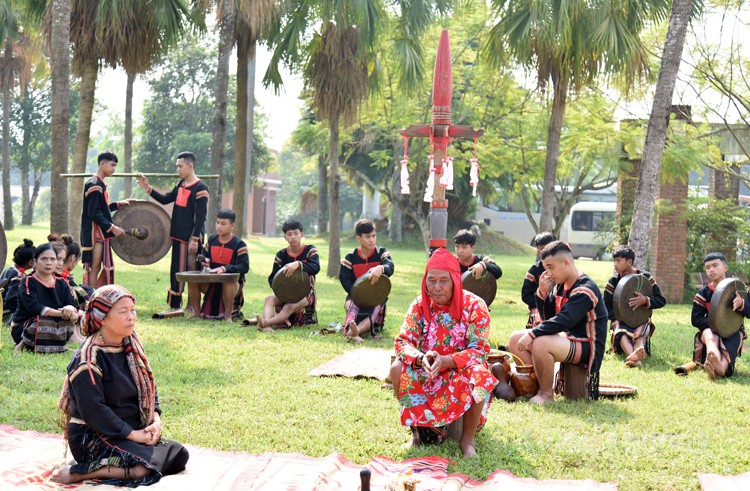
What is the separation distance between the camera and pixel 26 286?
25.2 ft

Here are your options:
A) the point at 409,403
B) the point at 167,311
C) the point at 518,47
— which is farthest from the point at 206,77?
the point at 409,403

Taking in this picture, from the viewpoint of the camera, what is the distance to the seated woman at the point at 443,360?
5.16 m

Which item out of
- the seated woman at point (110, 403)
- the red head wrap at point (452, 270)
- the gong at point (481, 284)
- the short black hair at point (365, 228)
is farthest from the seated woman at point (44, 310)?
the gong at point (481, 284)

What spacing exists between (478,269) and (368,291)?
129 cm

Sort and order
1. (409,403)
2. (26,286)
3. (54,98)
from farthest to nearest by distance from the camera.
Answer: (54,98) < (26,286) < (409,403)

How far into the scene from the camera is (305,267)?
9781mm

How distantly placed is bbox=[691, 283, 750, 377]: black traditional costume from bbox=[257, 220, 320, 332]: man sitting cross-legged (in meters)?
4.30

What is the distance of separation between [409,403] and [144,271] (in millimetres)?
13855

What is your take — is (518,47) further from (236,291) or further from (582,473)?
(582,473)

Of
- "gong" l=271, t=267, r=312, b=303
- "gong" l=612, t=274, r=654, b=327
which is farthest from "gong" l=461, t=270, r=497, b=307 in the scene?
"gong" l=271, t=267, r=312, b=303

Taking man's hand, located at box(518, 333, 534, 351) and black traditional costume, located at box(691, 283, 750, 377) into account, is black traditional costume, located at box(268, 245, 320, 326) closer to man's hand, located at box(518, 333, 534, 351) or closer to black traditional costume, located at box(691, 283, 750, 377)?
man's hand, located at box(518, 333, 534, 351)

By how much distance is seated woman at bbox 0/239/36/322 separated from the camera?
316 inches

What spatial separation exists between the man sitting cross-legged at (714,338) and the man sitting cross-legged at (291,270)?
433 centimetres

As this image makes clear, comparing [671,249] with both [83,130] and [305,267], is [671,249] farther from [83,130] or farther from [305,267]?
[83,130]
